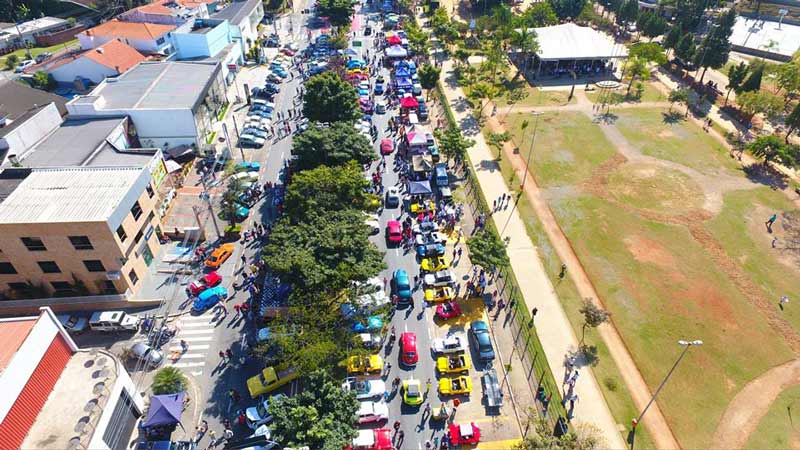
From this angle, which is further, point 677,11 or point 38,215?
point 677,11

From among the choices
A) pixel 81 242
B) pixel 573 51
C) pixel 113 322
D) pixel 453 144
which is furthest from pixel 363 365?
pixel 573 51

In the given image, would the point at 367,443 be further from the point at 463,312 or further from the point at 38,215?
the point at 38,215

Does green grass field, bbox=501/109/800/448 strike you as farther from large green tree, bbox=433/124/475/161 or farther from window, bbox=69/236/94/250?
window, bbox=69/236/94/250

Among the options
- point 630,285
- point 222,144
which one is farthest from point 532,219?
point 222,144

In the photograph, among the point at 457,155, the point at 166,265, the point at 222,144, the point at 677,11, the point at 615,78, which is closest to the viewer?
the point at 166,265

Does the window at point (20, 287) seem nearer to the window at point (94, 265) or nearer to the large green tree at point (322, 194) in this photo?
the window at point (94, 265)

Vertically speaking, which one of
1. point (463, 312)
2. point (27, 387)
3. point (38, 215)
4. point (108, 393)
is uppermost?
point (38, 215)

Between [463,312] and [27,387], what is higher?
[27,387]
